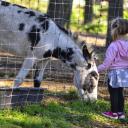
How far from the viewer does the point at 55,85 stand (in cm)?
Answer: 943

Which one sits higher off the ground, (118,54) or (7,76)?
(118,54)


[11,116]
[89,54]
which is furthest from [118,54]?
[11,116]

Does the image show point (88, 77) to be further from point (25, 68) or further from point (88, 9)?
point (88, 9)

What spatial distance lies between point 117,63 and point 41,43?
1507 mm

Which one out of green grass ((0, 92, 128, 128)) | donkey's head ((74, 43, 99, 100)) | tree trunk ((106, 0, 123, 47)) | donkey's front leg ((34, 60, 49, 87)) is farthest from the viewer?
tree trunk ((106, 0, 123, 47))

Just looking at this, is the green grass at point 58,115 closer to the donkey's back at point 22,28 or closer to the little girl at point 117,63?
the little girl at point 117,63

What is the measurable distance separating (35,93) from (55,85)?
1728 mm

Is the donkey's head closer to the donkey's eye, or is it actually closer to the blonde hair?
the donkey's eye

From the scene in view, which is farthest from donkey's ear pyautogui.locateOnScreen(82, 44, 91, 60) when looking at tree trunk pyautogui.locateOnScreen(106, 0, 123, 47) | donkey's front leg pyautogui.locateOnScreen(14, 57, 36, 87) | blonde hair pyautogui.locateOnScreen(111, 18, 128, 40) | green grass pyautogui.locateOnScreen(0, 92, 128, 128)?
tree trunk pyautogui.locateOnScreen(106, 0, 123, 47)

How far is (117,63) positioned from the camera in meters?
7.64

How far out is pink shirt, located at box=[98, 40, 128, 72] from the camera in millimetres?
7543

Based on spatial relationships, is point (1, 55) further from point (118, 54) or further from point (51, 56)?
point (118, 54)

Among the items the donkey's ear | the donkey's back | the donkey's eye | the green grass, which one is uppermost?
the donkey's back

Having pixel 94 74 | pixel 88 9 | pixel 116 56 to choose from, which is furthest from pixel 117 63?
pixel 88 9
